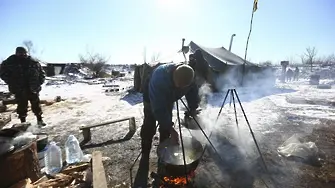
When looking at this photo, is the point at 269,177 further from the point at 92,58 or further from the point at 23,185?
the point at 92,58

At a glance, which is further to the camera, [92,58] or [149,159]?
[92,58]

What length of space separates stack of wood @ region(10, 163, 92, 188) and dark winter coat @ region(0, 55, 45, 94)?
135 inches

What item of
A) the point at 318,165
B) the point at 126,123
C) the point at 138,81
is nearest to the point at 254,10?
the point at 318,165

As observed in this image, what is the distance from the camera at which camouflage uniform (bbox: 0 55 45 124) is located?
221 inches

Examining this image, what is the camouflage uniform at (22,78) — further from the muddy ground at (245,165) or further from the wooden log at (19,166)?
the wooden log at (19,166)

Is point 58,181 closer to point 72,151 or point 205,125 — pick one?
point 72,151

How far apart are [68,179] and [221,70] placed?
12350 millimetres

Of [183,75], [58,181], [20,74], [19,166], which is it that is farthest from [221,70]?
[19,166]

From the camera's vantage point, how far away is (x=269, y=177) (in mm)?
3307

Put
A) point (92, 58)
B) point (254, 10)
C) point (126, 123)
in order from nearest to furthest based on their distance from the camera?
point (254, 10), point (126, 123), point (92, 58)

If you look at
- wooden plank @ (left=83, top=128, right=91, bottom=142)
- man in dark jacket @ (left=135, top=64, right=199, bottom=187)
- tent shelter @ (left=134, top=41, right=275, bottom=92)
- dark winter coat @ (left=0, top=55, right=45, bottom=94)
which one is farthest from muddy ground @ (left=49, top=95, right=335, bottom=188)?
tent shelter @ (left=134, top=41, right=275, bottom=92)

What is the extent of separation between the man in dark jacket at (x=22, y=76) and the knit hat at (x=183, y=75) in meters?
4.87

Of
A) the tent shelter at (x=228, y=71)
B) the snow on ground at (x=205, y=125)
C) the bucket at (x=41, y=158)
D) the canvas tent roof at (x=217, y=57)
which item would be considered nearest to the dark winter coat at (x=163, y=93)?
the snow on ground at (x=205, y=125)

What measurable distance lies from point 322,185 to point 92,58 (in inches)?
1488
